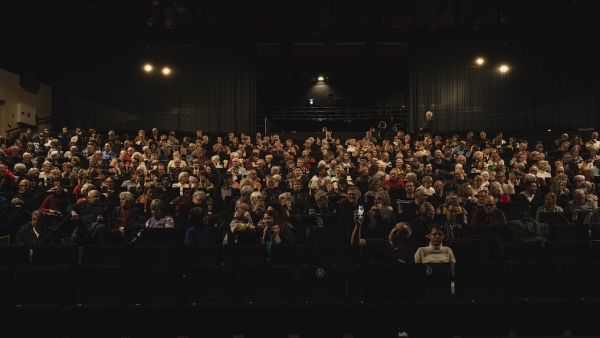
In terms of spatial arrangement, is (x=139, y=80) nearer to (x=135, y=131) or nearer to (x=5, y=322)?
(x=135, y=131)

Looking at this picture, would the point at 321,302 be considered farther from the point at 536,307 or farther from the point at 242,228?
the point at 536,307

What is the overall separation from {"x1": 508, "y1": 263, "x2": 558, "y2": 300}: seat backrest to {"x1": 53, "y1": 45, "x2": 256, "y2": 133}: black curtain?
1346 centimetres

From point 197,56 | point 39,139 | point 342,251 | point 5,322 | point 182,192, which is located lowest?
point 5,322

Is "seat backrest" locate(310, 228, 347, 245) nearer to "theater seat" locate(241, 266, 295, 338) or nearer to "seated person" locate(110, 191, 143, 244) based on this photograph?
"theater seat" locate(241, 266, 295, 338)

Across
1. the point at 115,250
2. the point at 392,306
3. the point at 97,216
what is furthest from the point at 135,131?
the point at 392,306

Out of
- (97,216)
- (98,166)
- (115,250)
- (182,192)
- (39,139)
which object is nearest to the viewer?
(115,250)

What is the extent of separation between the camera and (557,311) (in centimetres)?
562

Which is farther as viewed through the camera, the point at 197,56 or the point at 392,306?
the point at 197,56

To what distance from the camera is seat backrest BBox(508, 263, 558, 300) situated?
5.78 meters

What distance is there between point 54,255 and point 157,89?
12.8 metres

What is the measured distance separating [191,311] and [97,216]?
2.33 metres

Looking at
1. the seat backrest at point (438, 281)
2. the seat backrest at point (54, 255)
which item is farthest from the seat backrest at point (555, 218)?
the seat backrest at point (54, 255)

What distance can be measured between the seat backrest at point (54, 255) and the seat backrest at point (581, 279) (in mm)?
4907

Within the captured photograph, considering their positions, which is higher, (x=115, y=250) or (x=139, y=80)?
(x=139, y=80)
